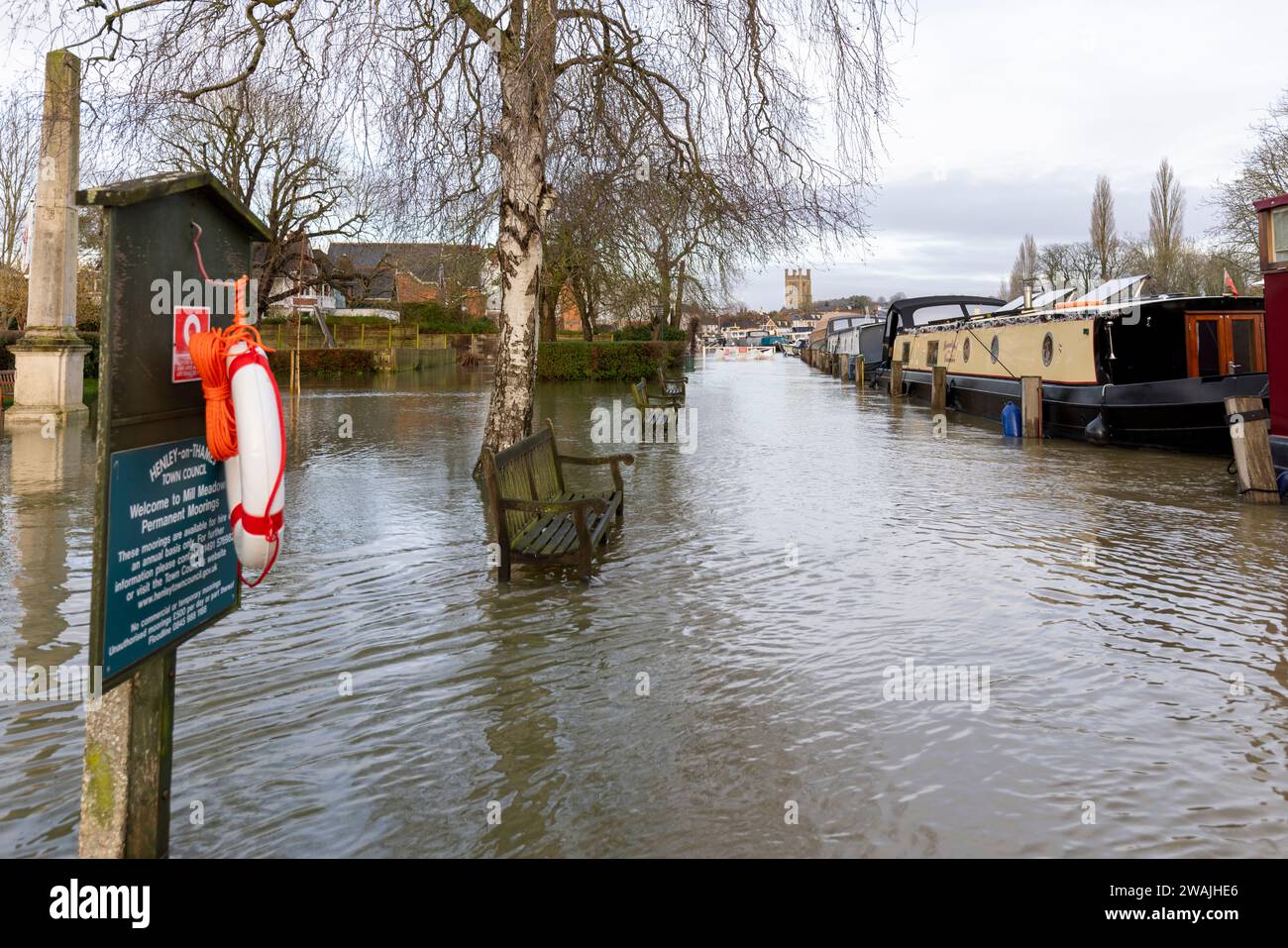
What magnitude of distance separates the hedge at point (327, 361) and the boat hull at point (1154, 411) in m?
31.6

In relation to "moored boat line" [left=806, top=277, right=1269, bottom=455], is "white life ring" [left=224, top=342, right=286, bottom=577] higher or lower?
lower

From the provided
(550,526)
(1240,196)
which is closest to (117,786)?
(550,526)

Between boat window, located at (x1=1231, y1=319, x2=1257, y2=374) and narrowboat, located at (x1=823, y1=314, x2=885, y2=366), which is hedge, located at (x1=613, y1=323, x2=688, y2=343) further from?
boat window, located at (x1=1231, y1=319, x2=1257, y2=374)

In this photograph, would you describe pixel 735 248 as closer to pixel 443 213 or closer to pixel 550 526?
pixel 443 213

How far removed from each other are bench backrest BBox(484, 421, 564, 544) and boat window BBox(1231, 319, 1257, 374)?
1275 centimetres

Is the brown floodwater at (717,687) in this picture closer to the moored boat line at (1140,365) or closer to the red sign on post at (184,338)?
the red sign on post at (184,338)

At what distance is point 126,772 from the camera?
3219 millimetres

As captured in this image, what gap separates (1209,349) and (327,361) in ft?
114

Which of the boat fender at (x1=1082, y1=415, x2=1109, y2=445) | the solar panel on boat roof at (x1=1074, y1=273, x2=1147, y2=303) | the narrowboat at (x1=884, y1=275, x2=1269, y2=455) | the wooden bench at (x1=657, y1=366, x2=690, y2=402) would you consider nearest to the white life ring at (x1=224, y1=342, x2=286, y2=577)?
the narrowboat at (x1=884, y1=275, x2=1269, y2=455)

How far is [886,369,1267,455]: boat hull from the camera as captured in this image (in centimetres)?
1612

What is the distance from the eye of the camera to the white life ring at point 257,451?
10.7ft

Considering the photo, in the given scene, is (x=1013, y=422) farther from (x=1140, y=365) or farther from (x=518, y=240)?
(x=518, y=240)

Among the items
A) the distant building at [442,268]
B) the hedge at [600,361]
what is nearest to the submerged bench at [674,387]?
the distant building at [442,268]

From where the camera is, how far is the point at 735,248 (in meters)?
14.6
